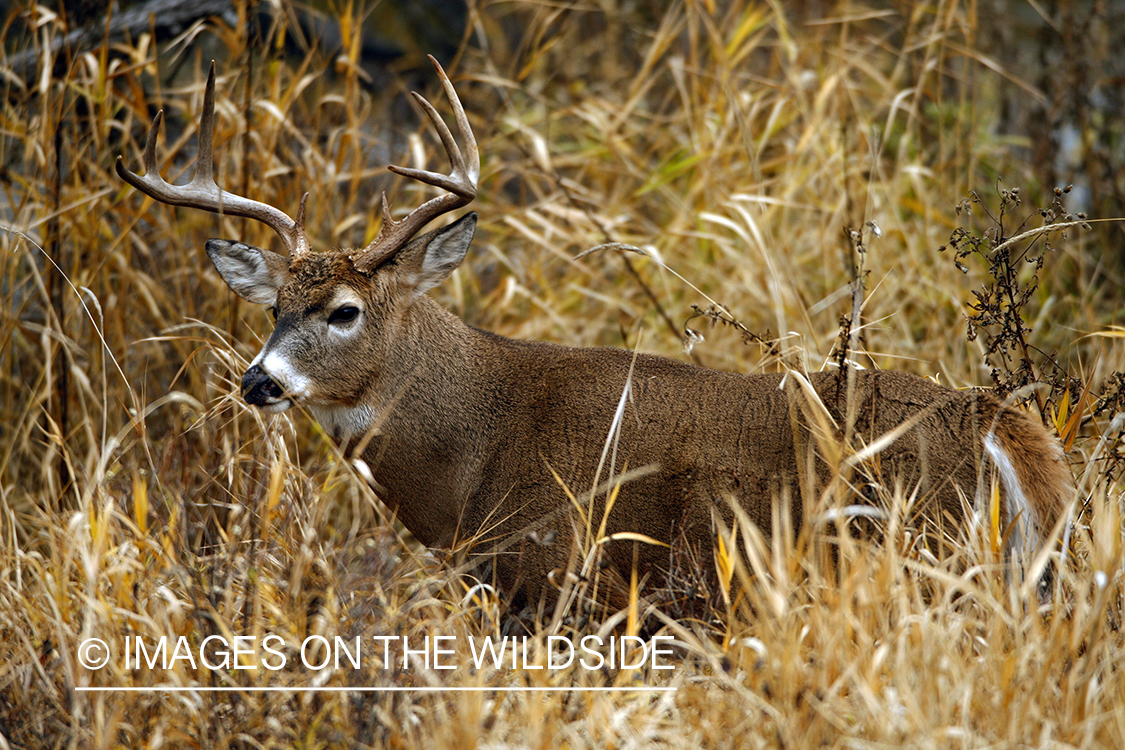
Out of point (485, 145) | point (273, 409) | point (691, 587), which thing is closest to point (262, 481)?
point (273, 409)

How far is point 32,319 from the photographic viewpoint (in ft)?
16.0

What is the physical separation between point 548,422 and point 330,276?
814 mm

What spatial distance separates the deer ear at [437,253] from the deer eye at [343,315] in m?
0.25

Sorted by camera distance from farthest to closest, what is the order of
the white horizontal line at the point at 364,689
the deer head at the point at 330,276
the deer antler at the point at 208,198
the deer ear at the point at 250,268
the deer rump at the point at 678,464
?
1. the deer ear at the point at 250,268
2. the deer antler at the point at 208,198
3. the deer head at the point at 330,276
4. the deer rump at the point at 678,464
5. the white horizontal line at the point at 364,689

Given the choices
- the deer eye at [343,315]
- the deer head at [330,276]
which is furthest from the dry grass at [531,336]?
the deer eye at [343,315]

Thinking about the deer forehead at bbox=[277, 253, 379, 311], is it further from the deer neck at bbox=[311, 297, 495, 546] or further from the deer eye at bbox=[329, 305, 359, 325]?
the deer neck at bbox=[311, 297, 495, 546]

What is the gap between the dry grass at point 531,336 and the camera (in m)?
2.24

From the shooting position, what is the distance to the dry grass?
2.24m

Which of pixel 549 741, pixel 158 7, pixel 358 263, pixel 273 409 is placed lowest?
pixel 549 741

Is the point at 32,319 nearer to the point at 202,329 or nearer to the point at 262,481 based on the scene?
the point at 202,329

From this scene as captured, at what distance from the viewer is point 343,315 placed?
332 centimetres

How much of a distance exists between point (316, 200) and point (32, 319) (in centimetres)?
142

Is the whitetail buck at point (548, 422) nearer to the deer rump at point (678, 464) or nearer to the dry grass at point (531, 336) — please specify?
the deer rump at point (678, 464)

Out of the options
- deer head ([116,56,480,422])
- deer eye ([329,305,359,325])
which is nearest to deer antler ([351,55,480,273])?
deer head ([116,56,480,422])
